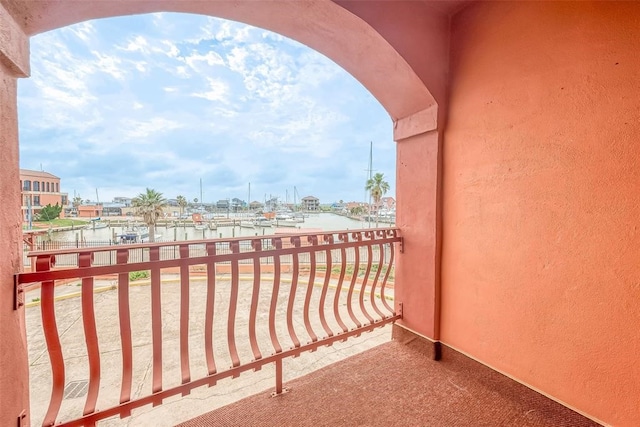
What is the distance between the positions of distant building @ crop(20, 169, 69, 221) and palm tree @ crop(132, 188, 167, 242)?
11.9 meters

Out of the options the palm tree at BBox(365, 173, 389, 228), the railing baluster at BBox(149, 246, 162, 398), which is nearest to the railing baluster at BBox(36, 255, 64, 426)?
the railing baluster at BBox(149, 246, 162, 398)

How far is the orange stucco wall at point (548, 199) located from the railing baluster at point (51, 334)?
91.4 inches

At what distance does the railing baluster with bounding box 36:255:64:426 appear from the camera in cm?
103

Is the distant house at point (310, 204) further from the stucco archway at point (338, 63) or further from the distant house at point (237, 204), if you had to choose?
the stucco archway at point (338, 63)

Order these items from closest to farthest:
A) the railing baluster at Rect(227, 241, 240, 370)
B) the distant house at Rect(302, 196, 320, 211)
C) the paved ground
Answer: the railing baluster at Rect(227, 241, 240, 370) → the paved ground → the distant house at Rect(302, 196, 320, 211)

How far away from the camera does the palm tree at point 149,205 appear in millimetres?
12977

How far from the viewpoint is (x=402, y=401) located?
60.3 inches

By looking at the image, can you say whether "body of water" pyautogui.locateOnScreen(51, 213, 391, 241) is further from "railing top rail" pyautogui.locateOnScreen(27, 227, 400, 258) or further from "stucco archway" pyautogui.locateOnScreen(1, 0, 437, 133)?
"stucco archway" pyautogui.locateOnScreen(1, 0, 437, 133)

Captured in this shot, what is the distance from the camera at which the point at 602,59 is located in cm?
121

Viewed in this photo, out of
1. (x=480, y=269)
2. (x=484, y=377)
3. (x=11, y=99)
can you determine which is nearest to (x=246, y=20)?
(x=11, y=99)

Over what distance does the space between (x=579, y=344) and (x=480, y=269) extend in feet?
1.89

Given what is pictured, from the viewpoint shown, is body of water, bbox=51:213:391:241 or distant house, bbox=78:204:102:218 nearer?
body of water, bbox=51:213:391:241

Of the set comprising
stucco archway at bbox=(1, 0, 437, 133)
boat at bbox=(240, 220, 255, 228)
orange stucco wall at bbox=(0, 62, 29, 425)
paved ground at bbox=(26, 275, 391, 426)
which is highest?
stucco archway at bbox=(1, 0, 437, 133)

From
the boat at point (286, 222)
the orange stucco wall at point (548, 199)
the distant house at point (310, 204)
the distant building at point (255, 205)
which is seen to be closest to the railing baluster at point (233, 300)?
the orange stucco wall at point (548, 199)
